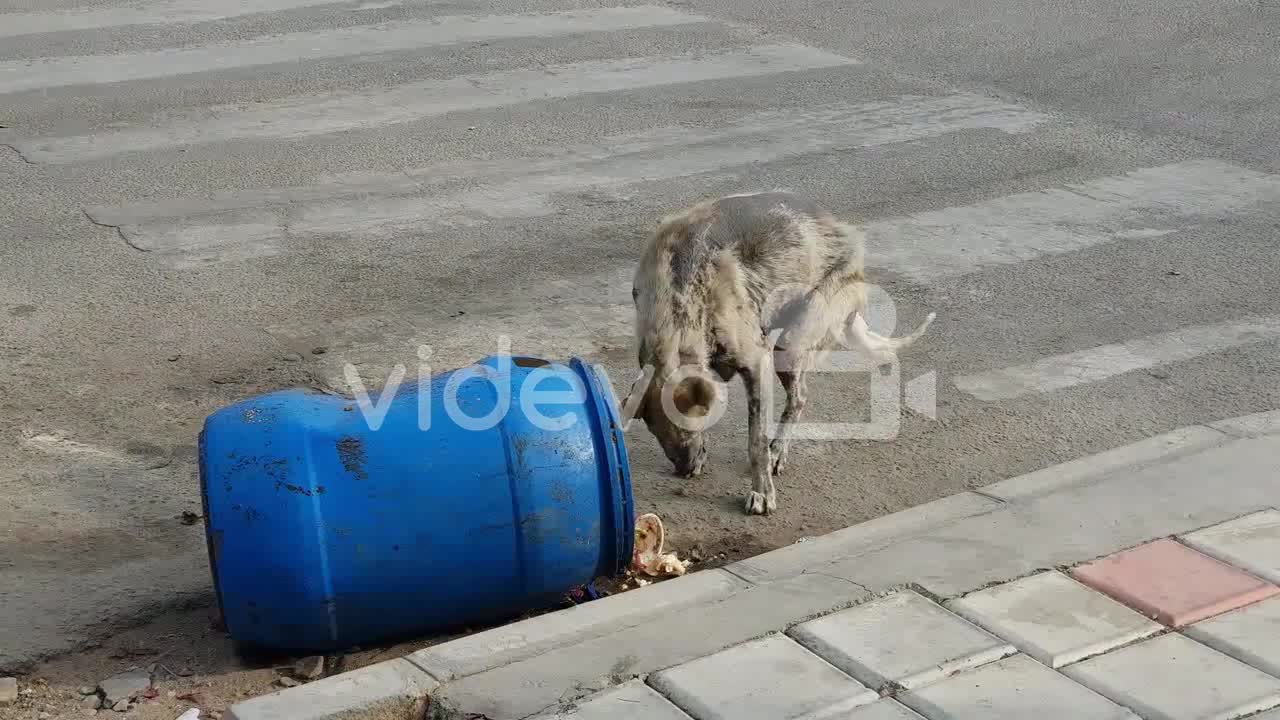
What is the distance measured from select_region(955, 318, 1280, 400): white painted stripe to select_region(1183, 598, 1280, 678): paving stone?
6.35 feet

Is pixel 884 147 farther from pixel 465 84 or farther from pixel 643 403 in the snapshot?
pixel 643 403

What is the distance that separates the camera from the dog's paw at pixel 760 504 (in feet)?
17.6

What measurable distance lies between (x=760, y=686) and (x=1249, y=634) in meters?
1.41

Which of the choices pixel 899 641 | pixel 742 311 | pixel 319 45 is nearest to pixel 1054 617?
pixel 899 641

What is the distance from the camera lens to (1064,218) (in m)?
7.96

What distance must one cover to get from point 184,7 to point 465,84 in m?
2.69

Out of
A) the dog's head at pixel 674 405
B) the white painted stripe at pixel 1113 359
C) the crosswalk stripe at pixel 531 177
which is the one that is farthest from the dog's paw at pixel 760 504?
the crosswalk stripe at pixel 531 177

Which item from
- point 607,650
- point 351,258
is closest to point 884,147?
point 351,258

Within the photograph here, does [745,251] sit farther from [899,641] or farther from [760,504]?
[899,641]

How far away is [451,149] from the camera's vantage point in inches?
345

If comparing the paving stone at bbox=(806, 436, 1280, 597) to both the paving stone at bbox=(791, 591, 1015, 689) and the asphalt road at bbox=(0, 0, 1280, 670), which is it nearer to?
the paving stone at bbox=(791, 591, 1015, 689)

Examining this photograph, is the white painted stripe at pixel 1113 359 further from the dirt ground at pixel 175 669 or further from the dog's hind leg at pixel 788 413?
the dirt ground at pixel 175 669

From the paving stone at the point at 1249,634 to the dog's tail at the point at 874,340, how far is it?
2.07 meters

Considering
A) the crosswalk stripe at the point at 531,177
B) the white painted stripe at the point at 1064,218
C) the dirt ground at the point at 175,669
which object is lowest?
the dirt ground at the point at 175,669
